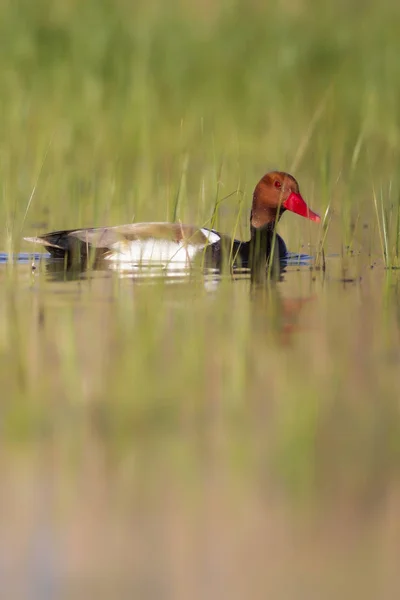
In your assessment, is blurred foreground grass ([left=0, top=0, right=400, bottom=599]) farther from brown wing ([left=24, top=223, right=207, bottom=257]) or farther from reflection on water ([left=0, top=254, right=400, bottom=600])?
brown wing ([left=24, top=223, right=207, bottom=257])

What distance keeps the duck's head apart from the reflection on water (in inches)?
137

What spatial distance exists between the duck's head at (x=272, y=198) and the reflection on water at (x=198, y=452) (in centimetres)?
347

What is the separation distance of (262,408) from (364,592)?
1395mm

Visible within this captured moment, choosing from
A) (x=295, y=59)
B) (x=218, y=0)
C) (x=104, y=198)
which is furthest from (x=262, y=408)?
(x=218, y=0)

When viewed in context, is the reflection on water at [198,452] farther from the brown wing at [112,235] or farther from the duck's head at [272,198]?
the duck's head at [272,198]

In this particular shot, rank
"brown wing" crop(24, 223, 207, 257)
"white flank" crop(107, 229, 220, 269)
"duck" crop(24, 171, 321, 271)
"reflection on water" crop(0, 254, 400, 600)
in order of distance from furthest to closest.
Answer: "brown wing" crop(24, 223, 207, 257) < "duck" crop(24, 171, 321, 271) < "white flank" crop(107, 229, 220, 269) < "reflection on water" crop(0, 254, 400, 600)

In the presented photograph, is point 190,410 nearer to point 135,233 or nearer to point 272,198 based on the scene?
point 135,233

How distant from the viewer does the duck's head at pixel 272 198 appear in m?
9.28

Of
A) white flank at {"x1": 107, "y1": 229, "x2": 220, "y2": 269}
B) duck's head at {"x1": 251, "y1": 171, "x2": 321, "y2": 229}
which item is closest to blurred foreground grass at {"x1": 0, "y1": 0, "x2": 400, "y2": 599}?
duck's head at {"x1": 251, "y1": 171, "x2": 321, "y2": 229}

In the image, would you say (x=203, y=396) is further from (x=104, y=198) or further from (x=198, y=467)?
(x=104, y=198)

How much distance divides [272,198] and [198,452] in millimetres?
6409

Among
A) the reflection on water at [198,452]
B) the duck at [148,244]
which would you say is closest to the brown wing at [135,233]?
the duck at [148,244]

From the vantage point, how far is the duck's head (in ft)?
30.5

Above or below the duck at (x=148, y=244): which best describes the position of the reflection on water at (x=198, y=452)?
below
